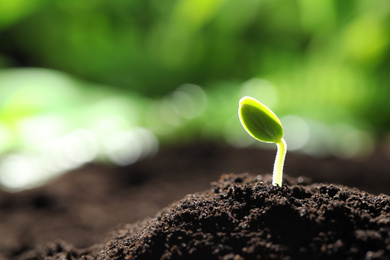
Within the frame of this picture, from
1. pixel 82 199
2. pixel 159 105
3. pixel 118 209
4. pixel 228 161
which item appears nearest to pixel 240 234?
pixel 118 209

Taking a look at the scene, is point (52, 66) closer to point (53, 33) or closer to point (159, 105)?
point (53, 33)

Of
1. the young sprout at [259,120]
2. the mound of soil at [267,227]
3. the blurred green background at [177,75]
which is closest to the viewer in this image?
the mound of soil at [267,227]

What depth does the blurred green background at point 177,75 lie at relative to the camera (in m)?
2.48

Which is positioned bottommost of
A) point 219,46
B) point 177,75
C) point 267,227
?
point 267,227

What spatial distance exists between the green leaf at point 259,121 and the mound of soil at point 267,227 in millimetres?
103

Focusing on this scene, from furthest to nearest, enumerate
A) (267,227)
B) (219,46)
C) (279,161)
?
(219,46)
(279,161)
(267,227)

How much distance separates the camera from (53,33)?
3.97 metres

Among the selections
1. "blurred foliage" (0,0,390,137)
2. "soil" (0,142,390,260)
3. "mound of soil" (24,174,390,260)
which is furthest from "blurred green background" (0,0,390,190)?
"mound of soil" (24,174,390,260)

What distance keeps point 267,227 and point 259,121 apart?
19 cm

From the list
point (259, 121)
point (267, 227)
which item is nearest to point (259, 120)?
point (259, 121)

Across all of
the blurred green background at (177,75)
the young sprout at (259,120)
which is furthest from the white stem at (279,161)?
the blurred green background at (177,75)

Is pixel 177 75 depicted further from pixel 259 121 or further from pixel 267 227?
pixel 267 227

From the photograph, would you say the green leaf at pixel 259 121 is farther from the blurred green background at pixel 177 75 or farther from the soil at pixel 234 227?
the blurred green background at pixel 177 75

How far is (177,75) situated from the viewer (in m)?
3.78
